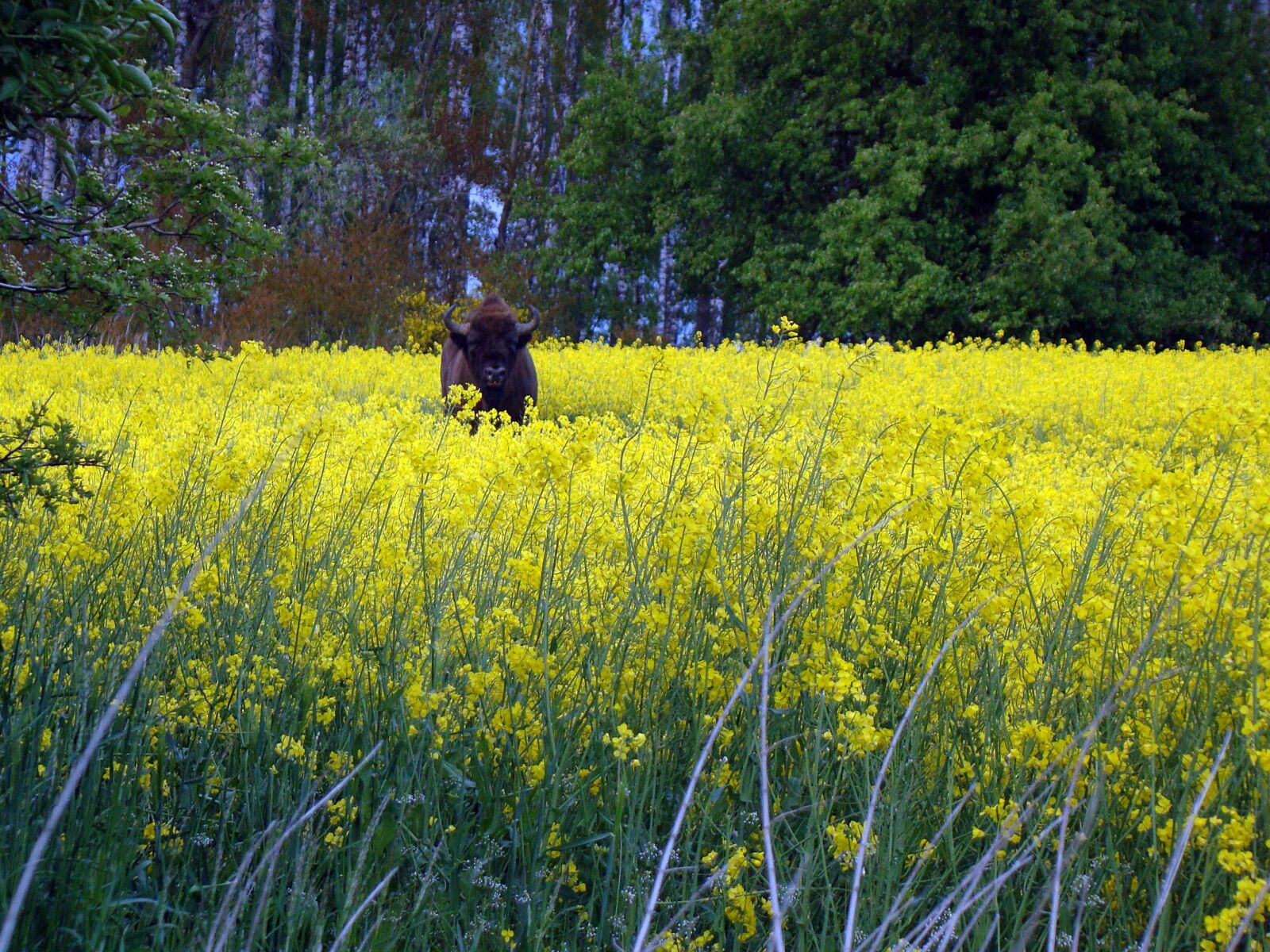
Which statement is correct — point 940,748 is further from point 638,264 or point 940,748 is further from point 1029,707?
point 638,264

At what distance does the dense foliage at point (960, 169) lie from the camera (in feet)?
82.7

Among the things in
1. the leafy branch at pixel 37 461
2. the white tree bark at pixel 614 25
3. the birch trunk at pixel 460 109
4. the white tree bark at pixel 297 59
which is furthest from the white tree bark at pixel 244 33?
the leafy branch at pixel 37 461

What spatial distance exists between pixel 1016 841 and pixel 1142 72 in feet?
92.4

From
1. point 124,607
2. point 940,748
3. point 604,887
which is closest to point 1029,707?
point 940,748

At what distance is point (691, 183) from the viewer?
30.7 m

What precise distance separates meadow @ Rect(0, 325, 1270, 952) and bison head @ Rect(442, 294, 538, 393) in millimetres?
6060

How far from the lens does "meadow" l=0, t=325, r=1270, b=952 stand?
259cm

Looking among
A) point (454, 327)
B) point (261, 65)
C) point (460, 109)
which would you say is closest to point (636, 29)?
point (460, 109)

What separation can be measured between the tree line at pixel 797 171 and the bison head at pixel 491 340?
836cm

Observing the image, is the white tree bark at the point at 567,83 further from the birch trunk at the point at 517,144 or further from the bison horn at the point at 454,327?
the bison horn at the point at 454,327

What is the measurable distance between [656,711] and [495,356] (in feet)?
25.4

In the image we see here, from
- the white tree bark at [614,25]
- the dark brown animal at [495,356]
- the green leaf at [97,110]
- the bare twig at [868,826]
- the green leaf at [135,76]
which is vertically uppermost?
the white tree bark at [614,25]

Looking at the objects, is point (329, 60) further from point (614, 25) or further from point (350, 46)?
point (614, 25)

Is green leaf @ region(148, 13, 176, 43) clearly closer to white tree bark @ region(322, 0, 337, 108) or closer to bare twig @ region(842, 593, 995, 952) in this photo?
bare twig @ region(842, 593, 995, 952)
